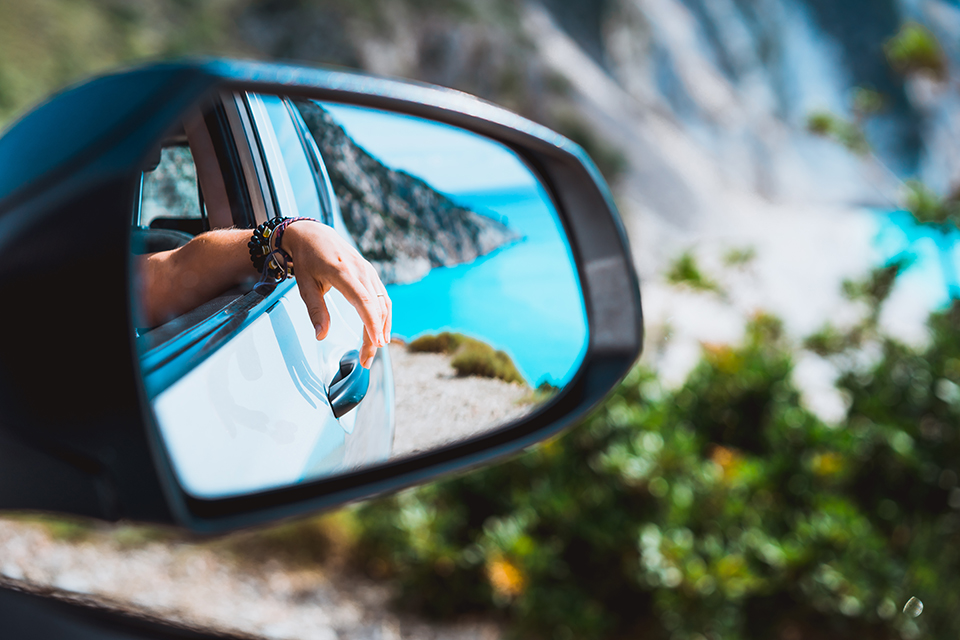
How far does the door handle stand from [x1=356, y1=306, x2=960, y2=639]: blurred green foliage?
2280 mm

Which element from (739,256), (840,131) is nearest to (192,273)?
(739,256)

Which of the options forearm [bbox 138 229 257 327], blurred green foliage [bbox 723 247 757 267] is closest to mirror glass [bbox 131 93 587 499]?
forearm [bbox 138 229 257 327]

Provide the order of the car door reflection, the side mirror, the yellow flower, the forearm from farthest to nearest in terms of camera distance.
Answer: the yellow flower, the car door reflection, the forearm, the side mirror

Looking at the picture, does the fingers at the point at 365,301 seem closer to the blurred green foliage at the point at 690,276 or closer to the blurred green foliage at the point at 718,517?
the blurred green foliage at the point at 718,517

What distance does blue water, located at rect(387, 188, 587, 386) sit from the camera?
2.91 ft

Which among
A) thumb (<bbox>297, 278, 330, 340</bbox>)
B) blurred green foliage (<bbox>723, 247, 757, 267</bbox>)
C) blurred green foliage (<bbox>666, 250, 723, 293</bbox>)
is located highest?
blurred green foliage (<bbox>723, 247, 757, 267</bbox>)

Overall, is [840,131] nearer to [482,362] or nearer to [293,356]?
[482,362]

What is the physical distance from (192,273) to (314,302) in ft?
0.46

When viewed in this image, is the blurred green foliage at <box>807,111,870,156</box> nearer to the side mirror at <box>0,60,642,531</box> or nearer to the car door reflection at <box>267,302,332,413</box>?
the side mirror at <box>0,60,642,531</box>

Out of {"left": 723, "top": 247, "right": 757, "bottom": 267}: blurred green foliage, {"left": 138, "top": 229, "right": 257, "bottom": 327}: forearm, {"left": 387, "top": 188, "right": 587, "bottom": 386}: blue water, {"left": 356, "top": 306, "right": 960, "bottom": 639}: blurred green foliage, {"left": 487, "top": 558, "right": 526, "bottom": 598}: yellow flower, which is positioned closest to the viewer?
{"left": 138, "top": 229, "right": 257, "bottom": 327}: forearm

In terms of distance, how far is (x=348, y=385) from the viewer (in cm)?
82

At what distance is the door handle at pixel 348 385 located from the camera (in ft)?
2.61

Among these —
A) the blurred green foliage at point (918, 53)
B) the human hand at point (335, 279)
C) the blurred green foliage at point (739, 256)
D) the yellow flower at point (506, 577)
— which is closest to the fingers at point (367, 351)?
the human hand at point (335, 279)

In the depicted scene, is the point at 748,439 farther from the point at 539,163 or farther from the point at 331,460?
the point at 331,460
